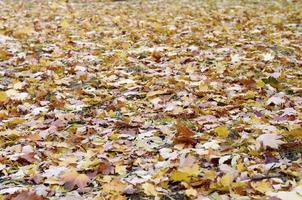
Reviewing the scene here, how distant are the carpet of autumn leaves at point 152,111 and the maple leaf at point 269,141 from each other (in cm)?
1

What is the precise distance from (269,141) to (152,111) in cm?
123

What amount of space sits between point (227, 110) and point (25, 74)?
2.43 metres

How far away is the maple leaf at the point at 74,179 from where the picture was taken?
2.97 m

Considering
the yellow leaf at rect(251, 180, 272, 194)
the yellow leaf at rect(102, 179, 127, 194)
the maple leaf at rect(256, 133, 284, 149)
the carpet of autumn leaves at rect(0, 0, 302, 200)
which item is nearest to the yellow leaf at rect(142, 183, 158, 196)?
the carpet of autumn leaves at rect(0, 0, 302, 200)

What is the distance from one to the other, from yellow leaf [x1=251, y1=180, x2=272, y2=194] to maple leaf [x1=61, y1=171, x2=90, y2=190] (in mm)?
994

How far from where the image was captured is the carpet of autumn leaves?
2938 millimetres

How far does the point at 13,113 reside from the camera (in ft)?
14.0

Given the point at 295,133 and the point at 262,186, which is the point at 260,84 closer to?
the point at 295,133

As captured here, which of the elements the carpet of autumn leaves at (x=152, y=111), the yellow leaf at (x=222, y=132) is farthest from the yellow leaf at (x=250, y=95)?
the yellow leaf at (x=222, y=132)

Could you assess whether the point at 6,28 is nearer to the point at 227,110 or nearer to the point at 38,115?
the point at 38,115

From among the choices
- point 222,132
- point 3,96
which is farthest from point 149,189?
point 3,96

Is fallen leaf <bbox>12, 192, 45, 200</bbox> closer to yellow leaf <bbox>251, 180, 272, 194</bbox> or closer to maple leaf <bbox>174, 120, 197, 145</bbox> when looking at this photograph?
maple leaf <bbox>174, 120, 197, 145</bbox>

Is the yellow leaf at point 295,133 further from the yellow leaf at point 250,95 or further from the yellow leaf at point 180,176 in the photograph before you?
the yellow leaf at point 250,95

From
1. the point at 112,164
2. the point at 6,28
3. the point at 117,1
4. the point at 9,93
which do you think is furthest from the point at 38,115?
the point at 117,1
